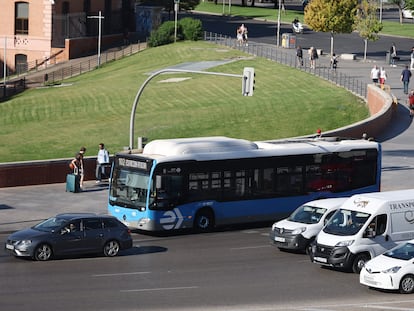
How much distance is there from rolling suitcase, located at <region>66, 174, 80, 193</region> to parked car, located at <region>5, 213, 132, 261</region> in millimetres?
10435

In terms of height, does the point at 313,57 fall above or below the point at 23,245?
above

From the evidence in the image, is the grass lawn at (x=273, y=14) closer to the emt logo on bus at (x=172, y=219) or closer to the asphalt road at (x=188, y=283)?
the emt logo on bus at (x=172, y=219)

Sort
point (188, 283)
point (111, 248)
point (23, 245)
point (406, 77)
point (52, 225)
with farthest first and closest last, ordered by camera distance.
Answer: point (406, 77), point (111, 248), point (52, 225), point (23, 245), point (188, 283)

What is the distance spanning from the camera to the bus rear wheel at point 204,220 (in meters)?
37.1

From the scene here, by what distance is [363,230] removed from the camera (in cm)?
3089

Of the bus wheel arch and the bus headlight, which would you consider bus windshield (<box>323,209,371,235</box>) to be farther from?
the bus headlight

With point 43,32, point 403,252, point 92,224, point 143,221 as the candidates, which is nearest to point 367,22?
point 43,32

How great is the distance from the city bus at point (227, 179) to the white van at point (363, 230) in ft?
20.4

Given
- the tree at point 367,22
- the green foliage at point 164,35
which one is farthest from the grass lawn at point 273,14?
the green foliage at point 164,35

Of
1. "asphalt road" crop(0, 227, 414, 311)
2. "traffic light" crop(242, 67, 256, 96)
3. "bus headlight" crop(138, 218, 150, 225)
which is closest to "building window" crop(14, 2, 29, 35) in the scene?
"traffic light" crop(242, 67, 256, 96)

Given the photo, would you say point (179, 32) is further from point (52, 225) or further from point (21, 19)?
point (52, 225)

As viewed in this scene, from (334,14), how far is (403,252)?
5430 centimetres

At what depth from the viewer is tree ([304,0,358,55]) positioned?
8094cm

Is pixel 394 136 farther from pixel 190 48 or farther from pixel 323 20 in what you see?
pixel 190 48
